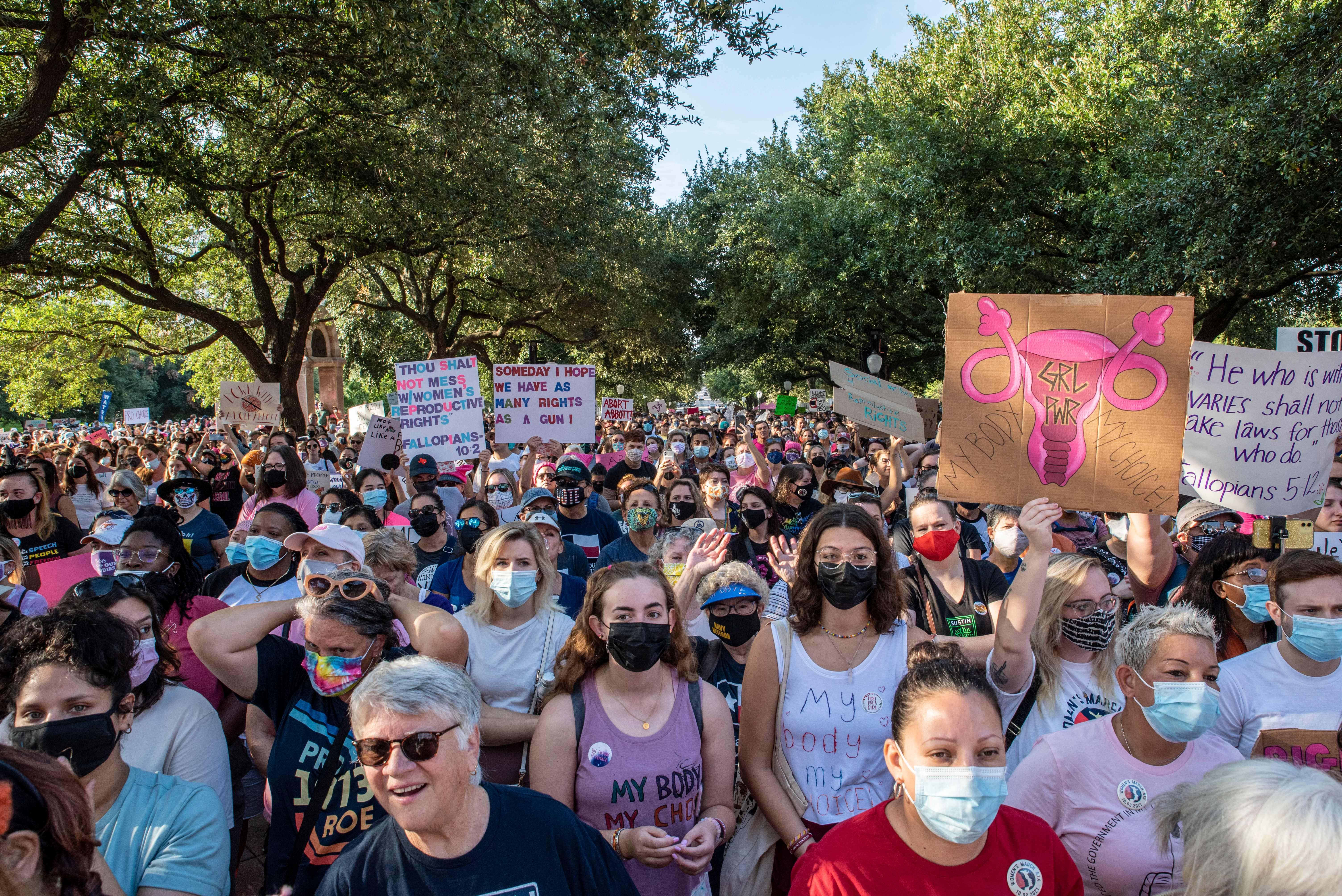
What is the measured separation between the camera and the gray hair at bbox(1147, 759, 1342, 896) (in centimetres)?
160

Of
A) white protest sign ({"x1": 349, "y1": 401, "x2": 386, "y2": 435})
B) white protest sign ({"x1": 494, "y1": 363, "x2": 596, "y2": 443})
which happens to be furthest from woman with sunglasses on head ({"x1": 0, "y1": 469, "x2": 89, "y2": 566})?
white protest sign ({"x1": 349, "y1": 401, "x2": 386, "y2": 435})

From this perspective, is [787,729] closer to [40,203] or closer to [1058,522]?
[1058,522]

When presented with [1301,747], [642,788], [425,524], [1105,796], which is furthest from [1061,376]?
[425,524]

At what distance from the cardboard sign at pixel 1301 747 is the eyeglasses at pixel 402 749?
278cm

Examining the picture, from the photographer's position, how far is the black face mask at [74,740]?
2.39 m

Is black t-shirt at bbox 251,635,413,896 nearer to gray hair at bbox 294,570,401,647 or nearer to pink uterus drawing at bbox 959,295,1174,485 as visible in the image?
gray hair at bbox 294,570,401,647

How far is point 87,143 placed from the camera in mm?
11750

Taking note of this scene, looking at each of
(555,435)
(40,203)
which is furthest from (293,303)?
(555,435)

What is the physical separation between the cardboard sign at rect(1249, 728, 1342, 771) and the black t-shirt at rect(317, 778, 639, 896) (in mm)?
2314

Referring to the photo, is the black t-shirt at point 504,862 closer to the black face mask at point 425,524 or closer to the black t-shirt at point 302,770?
the black t-shirt at point 302,770

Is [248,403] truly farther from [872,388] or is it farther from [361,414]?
[872,388]

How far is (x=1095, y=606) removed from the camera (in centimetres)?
319

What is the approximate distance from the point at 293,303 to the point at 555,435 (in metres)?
12.1

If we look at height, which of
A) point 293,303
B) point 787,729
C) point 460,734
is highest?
point 293,303
